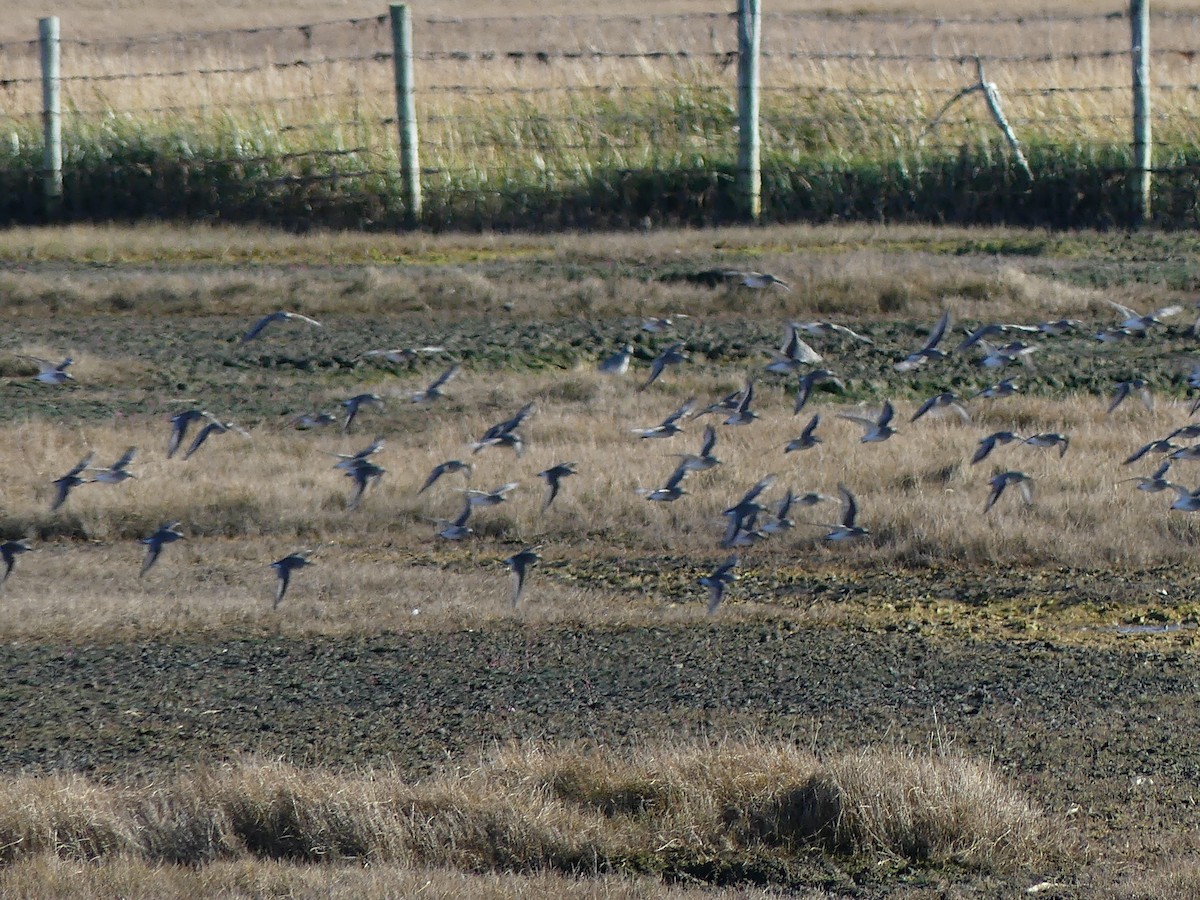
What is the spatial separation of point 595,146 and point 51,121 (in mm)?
6147

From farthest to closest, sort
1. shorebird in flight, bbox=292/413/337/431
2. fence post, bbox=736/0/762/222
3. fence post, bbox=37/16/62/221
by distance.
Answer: fence post, bbox=37/16/62/221 → fence post, bbox=736/0/762/222 → shorebird in flight, bbox=292/413/337/431

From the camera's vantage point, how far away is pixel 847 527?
32.9 feet

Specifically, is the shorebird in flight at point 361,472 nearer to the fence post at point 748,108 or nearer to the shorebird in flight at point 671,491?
the shorebird in flight at point 671,491

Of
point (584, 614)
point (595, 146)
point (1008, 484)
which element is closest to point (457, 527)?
point (584, 614)

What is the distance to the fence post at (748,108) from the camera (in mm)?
20609

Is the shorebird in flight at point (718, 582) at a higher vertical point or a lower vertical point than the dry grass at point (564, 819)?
higher

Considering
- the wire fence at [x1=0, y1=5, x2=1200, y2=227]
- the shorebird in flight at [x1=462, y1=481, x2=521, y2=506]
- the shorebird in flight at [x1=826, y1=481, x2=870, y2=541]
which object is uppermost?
the wire fence at [x1=0, y1=5, x2=1200, y2=227]

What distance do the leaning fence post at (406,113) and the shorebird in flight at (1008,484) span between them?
11383 mm

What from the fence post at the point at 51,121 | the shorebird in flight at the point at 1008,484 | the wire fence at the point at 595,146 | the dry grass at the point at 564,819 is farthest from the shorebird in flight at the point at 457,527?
the fence post at the point at 51,121

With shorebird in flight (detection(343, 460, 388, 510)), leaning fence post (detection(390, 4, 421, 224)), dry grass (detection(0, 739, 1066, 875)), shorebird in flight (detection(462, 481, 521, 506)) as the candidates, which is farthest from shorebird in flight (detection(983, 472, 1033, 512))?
leaning fence post (detection(390, 4, 421, 224))

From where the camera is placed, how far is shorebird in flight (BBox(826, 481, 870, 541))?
9.83 m

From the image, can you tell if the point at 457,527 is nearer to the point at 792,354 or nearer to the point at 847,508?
the point at 847,508

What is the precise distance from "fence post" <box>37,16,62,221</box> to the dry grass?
16.2m

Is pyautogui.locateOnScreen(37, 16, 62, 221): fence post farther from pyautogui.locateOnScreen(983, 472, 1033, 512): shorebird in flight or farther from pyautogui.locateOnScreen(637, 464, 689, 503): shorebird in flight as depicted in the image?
pyautogui.locateOnScreen(983, 472, 1033, 512): shorebird in flight
